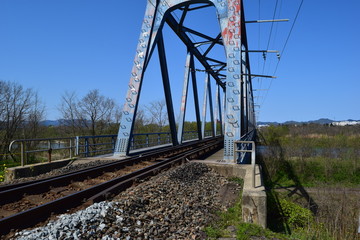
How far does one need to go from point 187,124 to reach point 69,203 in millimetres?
43990

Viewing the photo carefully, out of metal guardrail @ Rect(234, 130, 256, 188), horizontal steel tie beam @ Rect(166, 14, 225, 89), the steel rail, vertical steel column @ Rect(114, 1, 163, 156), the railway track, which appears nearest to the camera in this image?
the railway track

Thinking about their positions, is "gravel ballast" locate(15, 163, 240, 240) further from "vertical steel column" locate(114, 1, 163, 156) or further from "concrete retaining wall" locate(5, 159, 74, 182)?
"vertical steel column" locate(114, 1, 163, 156)

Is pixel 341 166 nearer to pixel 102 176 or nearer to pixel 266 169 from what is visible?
pixel 266 169

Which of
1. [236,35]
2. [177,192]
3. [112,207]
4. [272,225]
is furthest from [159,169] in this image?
[236,35]

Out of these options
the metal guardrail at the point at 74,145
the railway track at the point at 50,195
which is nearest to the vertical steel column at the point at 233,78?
the railway track at the point at 50,195

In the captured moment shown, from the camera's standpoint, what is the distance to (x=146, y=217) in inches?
157

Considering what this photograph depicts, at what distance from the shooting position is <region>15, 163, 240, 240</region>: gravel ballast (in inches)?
128

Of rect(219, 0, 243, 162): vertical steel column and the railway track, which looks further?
rect(219, 0, 243, 162): vertical steel column

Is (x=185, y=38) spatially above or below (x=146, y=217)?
above

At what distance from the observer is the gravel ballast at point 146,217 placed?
3258 millimetres

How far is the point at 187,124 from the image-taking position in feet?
159

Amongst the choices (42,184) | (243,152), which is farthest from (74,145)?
(42,184)

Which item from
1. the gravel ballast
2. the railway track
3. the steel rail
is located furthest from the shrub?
the steel rail

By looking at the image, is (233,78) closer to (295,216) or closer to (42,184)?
(295,216)
